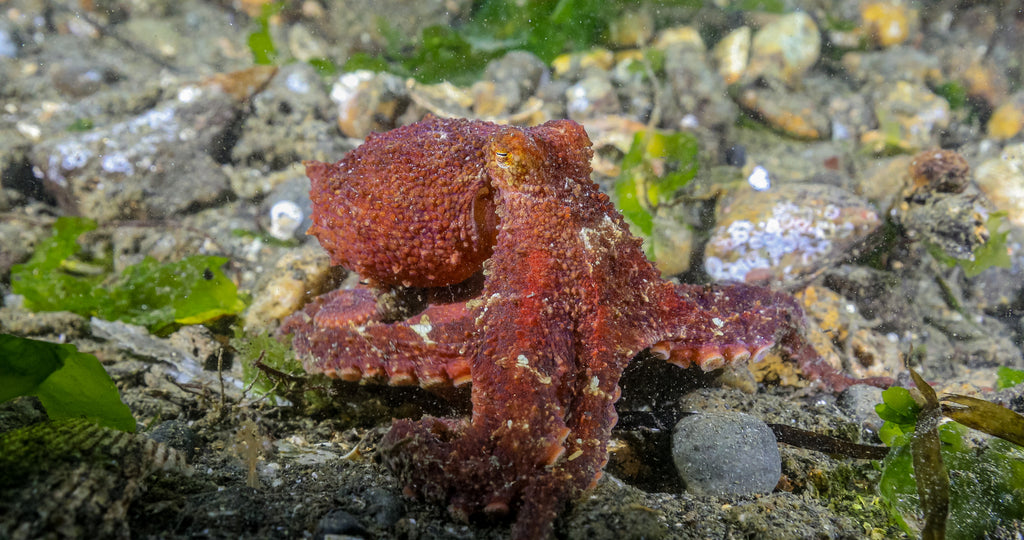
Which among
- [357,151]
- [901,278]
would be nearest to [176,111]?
[357,151]

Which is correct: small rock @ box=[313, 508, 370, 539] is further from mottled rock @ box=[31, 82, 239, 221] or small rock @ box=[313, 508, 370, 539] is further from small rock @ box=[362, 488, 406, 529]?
mottled rock @ box=[31, 82, 239, 221]

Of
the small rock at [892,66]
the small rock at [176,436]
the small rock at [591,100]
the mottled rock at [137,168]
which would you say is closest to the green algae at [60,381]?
the small rock at [176,436]

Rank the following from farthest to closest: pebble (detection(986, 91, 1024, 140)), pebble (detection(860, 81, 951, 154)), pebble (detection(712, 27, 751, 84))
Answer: pebble (detection(712, 27, 751, 84)) < pebble (detection(986, 91, 1024, 140)) < pebble (detection(860, 81, 951, 154))

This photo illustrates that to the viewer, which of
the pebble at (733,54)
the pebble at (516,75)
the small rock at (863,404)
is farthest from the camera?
the pebble at (733,54)

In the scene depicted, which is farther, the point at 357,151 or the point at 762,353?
the point at 357,151

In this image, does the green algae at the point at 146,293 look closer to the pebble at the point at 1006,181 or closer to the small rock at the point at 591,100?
the small rock at the point at 591,100

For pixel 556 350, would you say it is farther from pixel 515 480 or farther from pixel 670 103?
pixel 670 103

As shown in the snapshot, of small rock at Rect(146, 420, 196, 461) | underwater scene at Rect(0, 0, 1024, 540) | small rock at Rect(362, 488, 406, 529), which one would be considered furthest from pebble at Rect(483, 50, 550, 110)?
small rock at Rect(362, 488, 406, 529)
